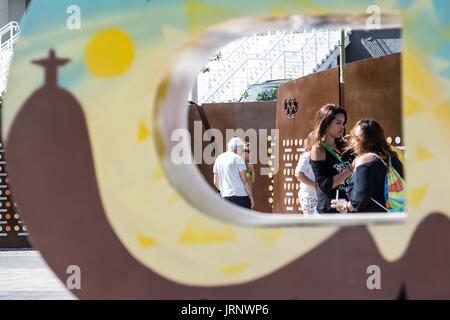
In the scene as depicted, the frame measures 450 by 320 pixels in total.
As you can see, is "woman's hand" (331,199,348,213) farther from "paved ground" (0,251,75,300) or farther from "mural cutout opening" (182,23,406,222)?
"paved ground" (0,251,75,300)

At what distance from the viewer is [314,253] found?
640 centimetres

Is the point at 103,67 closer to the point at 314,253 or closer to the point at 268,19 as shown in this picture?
the point at 268,19

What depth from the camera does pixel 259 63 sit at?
23906 mm

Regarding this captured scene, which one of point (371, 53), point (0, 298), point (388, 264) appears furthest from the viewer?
point (371, 53)

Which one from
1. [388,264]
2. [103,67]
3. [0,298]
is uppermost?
[103,67]

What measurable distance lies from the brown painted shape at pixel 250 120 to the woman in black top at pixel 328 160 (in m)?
5.95

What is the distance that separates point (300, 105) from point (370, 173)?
5.06m

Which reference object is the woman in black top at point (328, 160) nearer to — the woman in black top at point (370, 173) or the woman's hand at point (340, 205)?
the woman's hand at point (340, 205)

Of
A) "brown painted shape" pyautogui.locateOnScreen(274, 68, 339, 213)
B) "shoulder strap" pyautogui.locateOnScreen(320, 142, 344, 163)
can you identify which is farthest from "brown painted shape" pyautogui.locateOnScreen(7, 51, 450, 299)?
"brown painted shape" pyautogui.locateOnScreen(274, 68, 339, 213)

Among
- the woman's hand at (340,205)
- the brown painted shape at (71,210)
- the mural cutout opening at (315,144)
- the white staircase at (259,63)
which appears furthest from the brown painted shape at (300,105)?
the white staircase at (259,63)

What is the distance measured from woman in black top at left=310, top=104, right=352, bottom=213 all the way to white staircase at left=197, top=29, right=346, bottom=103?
14954 millimetres

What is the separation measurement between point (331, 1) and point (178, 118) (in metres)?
1.27

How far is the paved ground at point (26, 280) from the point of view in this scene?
973 cm
